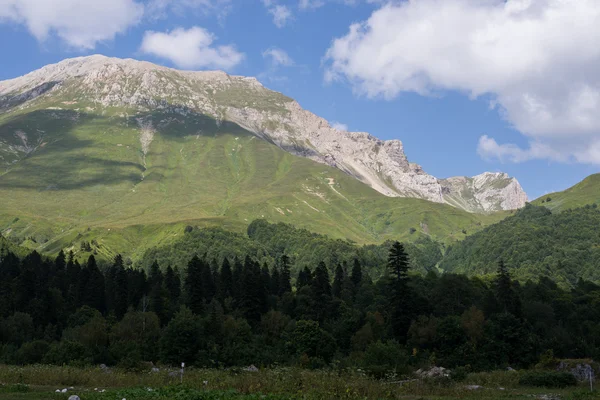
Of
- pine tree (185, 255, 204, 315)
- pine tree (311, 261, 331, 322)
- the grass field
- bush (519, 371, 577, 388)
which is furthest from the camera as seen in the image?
pine tree (311, 261, 331, 322)

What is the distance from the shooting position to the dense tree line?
3376 inches

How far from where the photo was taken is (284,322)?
118 metres

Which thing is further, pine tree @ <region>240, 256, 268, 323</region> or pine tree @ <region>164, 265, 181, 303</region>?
pine tree @ <region>164, 265, 181, 303</region>

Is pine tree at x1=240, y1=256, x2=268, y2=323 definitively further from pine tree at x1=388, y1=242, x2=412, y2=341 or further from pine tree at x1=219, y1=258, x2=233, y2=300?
pine tree at x1=388, y1=242, x2=412, y2=341

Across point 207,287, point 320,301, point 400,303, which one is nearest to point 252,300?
point 320,301

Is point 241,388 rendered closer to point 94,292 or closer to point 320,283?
point 320,283

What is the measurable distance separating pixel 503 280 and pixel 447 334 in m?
33.2

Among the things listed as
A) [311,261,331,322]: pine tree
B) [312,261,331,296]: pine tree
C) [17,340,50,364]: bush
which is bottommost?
[17,340,50,364]: bush

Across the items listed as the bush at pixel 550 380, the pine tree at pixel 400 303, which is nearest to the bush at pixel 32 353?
the pine tree at pixel 400 303

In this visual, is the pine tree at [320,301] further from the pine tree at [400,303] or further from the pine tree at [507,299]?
the pine tree at [507,299]

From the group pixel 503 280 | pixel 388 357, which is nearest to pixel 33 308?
pixel 388 357

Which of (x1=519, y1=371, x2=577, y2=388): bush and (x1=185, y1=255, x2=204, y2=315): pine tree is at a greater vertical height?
(x1=185, y1=255, x2=204, y2=315): pine tree

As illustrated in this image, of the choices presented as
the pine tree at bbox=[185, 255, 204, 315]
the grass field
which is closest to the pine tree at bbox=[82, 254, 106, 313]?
the pine tree at bbox=[185, 255, 204, 315]

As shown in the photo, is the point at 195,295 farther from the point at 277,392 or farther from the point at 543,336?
the point at 277,392
